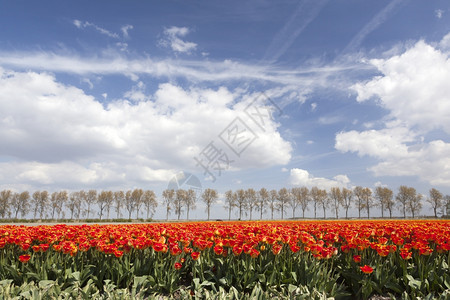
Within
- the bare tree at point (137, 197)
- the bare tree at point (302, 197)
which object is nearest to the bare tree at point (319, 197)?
the bare tree at point (302, 197)

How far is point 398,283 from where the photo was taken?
16.4 ft

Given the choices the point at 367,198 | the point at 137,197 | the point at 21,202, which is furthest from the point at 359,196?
the point at 21,202

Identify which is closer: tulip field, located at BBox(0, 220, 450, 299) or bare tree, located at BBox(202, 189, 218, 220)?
tulip field, located at BBox(0, 220, 450, 299)

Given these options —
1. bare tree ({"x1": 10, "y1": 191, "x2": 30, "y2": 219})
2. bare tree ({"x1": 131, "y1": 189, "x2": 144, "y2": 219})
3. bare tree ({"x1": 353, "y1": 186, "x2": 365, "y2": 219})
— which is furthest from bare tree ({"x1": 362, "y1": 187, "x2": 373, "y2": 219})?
bare tree ({"x1": 10, "y1": 191, "x2": 30, "y2": 219})

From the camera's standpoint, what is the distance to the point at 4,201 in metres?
64.7

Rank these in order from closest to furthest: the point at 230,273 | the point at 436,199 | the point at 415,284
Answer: the point at 415,284 → the point at 230,273 → the point at 436,199

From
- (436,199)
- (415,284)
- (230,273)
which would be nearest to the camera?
(415,284)

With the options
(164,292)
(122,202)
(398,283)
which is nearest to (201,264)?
(164,292)

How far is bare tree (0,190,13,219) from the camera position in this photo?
63.5m

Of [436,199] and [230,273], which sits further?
[436,199]

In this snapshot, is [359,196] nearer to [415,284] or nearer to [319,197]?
[319,197]

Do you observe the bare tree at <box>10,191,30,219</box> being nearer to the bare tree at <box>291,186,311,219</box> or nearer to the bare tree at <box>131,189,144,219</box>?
the bare tree at <box>131,189,144,219</box>

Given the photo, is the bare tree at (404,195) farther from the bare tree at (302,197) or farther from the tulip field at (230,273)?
the tulip field at (230,273)

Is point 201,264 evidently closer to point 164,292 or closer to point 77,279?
point 164,292
